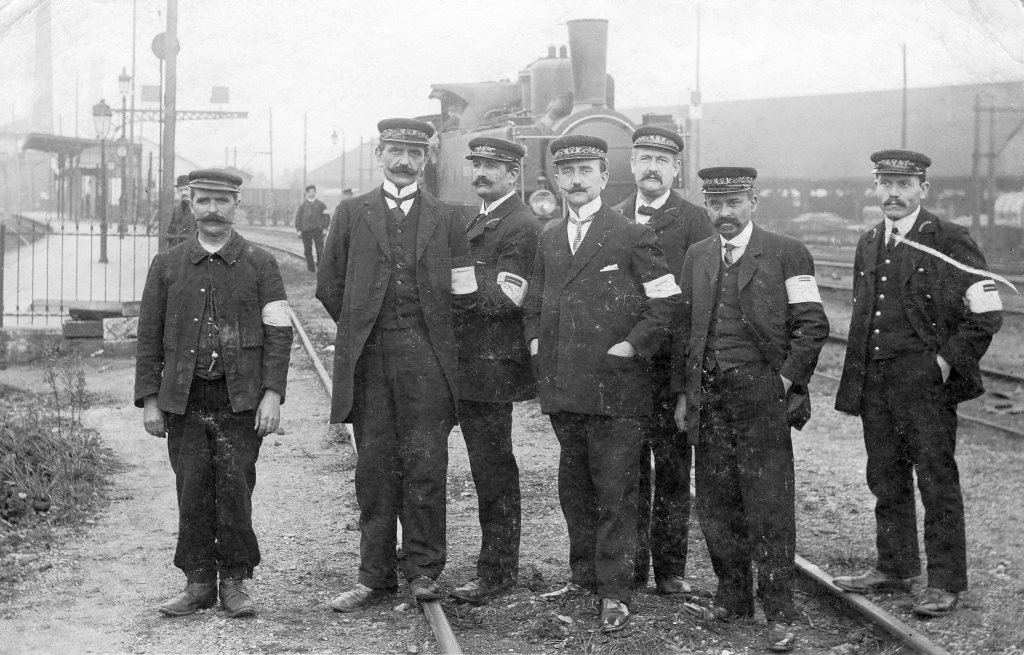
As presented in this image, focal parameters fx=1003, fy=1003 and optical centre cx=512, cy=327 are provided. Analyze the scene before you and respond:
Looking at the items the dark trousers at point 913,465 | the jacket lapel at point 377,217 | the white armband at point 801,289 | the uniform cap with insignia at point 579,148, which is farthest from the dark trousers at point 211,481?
the dark trousers at point 913,465

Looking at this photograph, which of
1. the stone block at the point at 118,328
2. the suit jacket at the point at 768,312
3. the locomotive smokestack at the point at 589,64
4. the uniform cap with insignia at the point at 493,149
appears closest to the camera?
the suit jacket at the point at 768,312

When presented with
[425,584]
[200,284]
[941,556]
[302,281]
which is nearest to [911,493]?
[941,556]

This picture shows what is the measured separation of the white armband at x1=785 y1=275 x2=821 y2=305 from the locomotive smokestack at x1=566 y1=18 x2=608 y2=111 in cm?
700

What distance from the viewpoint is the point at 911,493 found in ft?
16.5

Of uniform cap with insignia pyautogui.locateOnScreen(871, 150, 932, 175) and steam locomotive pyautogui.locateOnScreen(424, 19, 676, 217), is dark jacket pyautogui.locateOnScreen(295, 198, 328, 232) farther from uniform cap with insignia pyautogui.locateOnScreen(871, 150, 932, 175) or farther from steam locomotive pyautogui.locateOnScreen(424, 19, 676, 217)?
uniform cap with insignia pyautogui.locateOnScreen(871, 150, 932, 175)

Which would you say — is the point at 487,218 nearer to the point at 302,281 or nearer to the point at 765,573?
the point at 765,573

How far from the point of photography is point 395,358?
16.1ft

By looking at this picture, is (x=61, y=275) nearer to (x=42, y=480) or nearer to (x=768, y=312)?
(x=42, y=480)

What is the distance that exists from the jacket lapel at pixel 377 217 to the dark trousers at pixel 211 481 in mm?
1012

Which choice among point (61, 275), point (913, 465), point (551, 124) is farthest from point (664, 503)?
point (61, 275)

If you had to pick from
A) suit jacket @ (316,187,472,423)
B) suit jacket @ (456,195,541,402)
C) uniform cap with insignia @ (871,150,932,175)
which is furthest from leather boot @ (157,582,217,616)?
uniform cap with insignia @ (871,150,932,175)

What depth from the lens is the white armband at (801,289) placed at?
4539 mm

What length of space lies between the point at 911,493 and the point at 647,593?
55.7 inches

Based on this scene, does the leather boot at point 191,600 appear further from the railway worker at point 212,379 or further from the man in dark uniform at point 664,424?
the man in dark uniform at point 664,424
